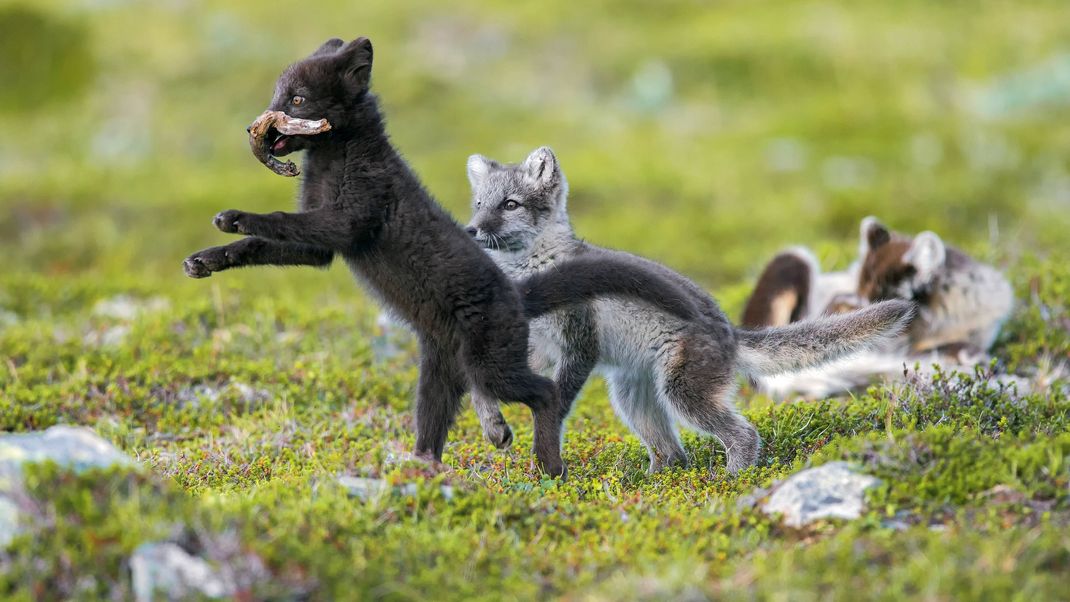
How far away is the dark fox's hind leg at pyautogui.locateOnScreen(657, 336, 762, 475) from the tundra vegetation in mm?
228

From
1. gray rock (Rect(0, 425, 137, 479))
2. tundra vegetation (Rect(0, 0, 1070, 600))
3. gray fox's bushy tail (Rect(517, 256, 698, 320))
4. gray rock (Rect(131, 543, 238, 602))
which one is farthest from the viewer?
gray fox's bushy tail (Rect(517, 256, 698, 320))

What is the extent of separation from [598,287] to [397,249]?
111 cm

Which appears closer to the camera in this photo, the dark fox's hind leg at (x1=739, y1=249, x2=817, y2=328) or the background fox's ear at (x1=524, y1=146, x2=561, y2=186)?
the background fox's ear at (x1=524, y1=146, x2=561, y2=186)

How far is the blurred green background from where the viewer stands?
14.0 m

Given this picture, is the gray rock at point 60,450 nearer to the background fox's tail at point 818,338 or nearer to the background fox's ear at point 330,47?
the background fox's ear at point 330,47

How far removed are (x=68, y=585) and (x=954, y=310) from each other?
7278mm

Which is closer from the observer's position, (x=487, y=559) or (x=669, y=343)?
(x=487, y=559)

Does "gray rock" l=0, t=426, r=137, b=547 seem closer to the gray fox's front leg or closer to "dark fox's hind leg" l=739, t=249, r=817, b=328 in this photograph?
→ the gray fox's front leg

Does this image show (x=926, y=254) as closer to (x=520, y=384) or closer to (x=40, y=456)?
(x=520, y=384)

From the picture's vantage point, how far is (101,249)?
1330cm

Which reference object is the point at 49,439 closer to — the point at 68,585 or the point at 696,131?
the point at 68,585

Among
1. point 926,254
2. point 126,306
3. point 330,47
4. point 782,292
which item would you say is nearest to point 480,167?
point 330,47

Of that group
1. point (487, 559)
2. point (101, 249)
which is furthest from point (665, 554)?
point (101, 249)

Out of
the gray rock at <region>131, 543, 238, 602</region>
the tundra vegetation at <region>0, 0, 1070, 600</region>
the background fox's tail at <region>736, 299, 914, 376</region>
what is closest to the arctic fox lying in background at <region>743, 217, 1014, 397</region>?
the tundra vegetation at <region>0, 0, 1070, 600</region>
